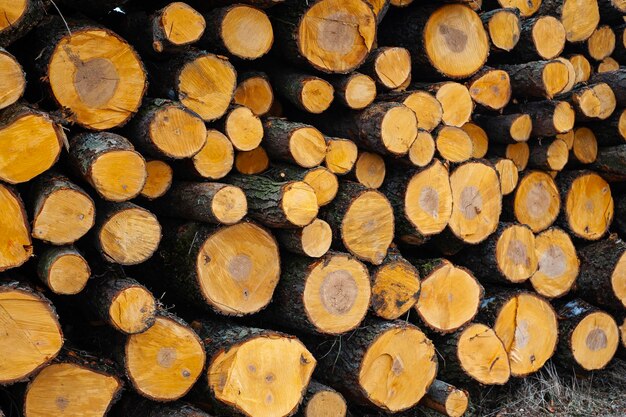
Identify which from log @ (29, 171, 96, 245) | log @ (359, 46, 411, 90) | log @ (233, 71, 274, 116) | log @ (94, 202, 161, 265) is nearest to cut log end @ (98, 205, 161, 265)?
log @ (94, 202, 161, 265)

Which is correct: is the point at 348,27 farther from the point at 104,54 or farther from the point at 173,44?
the point at 104,54

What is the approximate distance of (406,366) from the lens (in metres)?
3.53

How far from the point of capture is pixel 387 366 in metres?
3.47

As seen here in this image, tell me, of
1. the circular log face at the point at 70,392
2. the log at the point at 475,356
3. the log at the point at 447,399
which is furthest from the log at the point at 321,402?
the circular log face at the point at 70,392

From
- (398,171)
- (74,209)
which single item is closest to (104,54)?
(74,209)

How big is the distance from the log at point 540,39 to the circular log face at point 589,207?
2.76 ft

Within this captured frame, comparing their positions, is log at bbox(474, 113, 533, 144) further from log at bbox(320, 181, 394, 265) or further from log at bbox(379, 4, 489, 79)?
log at bbox(320, 181, 394, 265)

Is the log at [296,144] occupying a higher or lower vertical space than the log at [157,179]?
higher

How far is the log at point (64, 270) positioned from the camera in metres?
2.58

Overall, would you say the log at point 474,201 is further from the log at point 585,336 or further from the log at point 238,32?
the log at point 238,32

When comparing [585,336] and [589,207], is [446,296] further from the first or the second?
[589,207]

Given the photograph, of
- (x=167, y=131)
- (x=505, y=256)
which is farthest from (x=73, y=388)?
(x=505, y=256)

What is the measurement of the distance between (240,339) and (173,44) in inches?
49.9

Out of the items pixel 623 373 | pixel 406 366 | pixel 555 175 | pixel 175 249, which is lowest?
pixel 623 373
